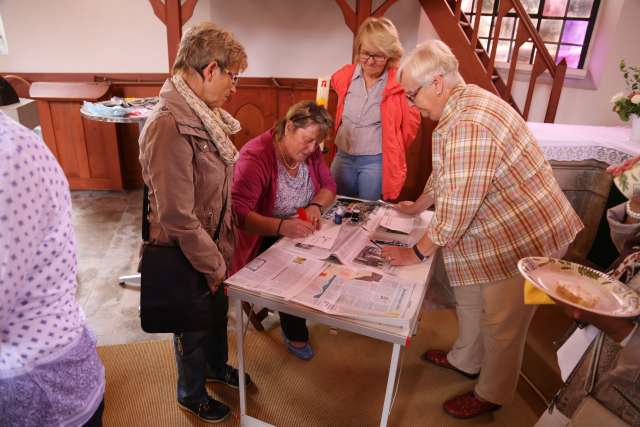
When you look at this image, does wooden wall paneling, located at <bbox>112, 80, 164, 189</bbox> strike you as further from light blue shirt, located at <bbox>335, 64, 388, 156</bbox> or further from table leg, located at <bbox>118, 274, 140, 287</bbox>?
light blue shirt, located at <bbox>335, 64, 388, 156</bbox>

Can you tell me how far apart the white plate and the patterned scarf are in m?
0.96

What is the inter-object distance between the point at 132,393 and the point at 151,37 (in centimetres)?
352

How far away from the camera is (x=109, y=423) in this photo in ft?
6.08

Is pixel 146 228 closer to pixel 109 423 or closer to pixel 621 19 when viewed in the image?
pixel 109 423

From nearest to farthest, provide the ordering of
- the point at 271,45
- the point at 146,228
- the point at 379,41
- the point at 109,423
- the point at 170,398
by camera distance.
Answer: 1. the point at 146,228
2. the point at 109,423
3. the point at 170,398
4. the point at 379,41
5. the point at 271,45

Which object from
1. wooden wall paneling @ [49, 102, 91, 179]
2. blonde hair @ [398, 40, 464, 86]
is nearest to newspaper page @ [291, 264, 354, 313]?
blonde hair @ [398, 40, 464, 86]

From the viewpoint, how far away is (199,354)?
5.70ft

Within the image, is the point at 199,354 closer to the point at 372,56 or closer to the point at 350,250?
the point at 350,250

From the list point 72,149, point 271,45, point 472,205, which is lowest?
point 72,149

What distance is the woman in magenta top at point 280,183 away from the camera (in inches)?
71.6

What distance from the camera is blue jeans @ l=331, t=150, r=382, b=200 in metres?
2.65

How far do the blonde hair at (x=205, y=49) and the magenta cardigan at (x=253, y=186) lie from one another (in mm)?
531

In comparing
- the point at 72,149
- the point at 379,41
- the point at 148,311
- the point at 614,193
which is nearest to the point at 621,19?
the point at 614,193

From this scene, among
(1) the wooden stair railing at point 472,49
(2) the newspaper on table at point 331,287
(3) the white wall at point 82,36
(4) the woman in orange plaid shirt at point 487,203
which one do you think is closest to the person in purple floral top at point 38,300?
(2) the newspaper on table at point 331,287
